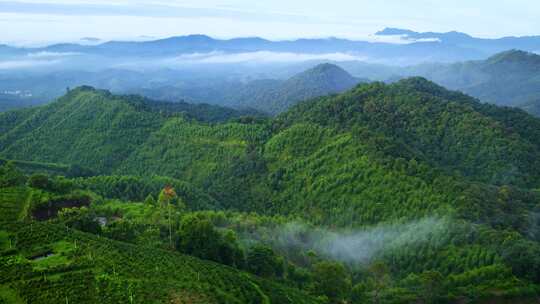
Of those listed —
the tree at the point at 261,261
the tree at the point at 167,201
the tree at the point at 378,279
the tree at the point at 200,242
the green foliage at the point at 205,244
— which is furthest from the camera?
the tree at the point at 167,201

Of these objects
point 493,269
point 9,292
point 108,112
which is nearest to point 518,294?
point 493,269

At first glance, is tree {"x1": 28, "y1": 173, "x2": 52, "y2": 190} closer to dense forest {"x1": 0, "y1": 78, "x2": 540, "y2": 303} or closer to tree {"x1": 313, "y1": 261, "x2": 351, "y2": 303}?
dense forest {"x1": 0, "y1": 78, "x2": 540, "y2": 303}

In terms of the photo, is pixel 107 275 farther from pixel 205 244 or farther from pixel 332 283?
pixel 332 283

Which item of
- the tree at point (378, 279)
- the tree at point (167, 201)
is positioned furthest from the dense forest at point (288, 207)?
the tree at point (167, 201)

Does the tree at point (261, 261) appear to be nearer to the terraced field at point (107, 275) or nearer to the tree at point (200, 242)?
the tree at point (200, 242)

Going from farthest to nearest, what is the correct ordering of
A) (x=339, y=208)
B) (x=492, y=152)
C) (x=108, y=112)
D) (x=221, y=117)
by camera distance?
(x=221, y=117) < (x=108, y=112) < (x=492, y=152) < (x=339, y=208)

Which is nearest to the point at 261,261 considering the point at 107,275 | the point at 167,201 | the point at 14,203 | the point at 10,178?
the point at 107,275

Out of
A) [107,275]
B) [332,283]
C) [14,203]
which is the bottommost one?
[332,283]

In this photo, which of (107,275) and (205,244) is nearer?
(107,275)

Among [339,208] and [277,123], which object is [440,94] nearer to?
[277,123]
